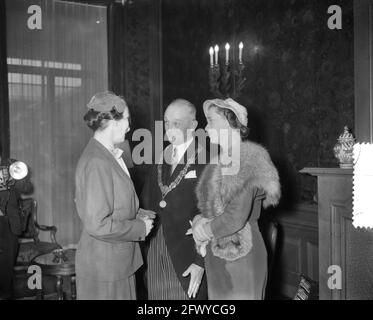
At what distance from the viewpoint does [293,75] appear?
3.16m

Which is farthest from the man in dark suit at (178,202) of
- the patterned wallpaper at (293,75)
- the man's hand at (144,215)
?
the patterned wallpaper at (293,75)

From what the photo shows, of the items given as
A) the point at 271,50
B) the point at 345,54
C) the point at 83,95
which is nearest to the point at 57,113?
the point at 83,95

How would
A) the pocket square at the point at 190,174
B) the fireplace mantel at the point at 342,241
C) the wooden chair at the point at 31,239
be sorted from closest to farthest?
the pocket square at the point at 190,174 < the fireplace mantel at the point at 342,241 < the wooden chair at the point at 31,239

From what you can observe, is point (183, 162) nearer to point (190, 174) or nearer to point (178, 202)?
point (190, 174)

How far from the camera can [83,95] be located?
189 inches

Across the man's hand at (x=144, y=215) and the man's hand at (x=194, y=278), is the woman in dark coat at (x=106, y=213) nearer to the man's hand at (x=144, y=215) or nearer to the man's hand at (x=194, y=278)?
the man's hand at (x=144, y=215)

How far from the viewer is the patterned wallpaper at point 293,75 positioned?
2787mm

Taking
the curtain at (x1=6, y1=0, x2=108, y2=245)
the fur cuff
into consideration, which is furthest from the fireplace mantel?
the curtain at (x1=6, y1=0, x2=108, y2=245)

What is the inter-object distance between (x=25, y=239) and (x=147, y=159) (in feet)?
5.27

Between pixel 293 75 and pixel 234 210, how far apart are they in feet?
5.81

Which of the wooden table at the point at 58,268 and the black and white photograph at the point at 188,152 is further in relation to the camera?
the wooden table at the point at 58,268

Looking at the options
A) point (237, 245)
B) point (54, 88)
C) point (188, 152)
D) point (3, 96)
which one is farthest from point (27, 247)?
point (237, 245)

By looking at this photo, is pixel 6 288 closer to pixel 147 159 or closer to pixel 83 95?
pixel 147 159

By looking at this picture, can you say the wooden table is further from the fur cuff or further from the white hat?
the white hat
